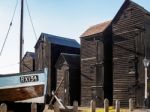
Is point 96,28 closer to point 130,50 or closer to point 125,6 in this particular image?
point 125,6

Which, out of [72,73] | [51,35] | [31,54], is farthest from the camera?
[31,54]

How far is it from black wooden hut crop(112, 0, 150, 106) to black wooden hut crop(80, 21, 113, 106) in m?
1.74

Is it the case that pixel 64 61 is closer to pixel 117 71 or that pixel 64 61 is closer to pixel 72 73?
pixel 72 73

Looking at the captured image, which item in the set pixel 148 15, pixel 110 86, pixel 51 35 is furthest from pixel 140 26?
pixel 51 35

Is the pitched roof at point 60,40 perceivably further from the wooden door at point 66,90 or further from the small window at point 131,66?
the small window at point 131,66

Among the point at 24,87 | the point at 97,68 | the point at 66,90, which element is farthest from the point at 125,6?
the point at 24,87

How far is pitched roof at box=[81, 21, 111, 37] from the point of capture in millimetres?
40069

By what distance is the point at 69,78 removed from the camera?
42844 mm

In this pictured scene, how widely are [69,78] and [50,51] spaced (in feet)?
22.4

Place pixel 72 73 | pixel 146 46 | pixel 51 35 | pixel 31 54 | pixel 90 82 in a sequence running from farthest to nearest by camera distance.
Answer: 1. pixel 31 54
2. pixel 51 35
3. pixel 72 73
4. pixel 90 82
5. pixel 146 46

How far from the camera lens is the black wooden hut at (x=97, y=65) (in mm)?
38438

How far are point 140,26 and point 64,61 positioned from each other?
43.4ft

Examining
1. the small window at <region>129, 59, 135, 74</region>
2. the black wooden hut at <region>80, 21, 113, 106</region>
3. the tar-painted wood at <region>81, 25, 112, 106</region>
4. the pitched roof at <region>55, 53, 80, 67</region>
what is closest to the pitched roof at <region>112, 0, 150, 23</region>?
the black wooden hut at <region>80, 21, 113, 106</region>

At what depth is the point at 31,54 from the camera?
2132 inches
